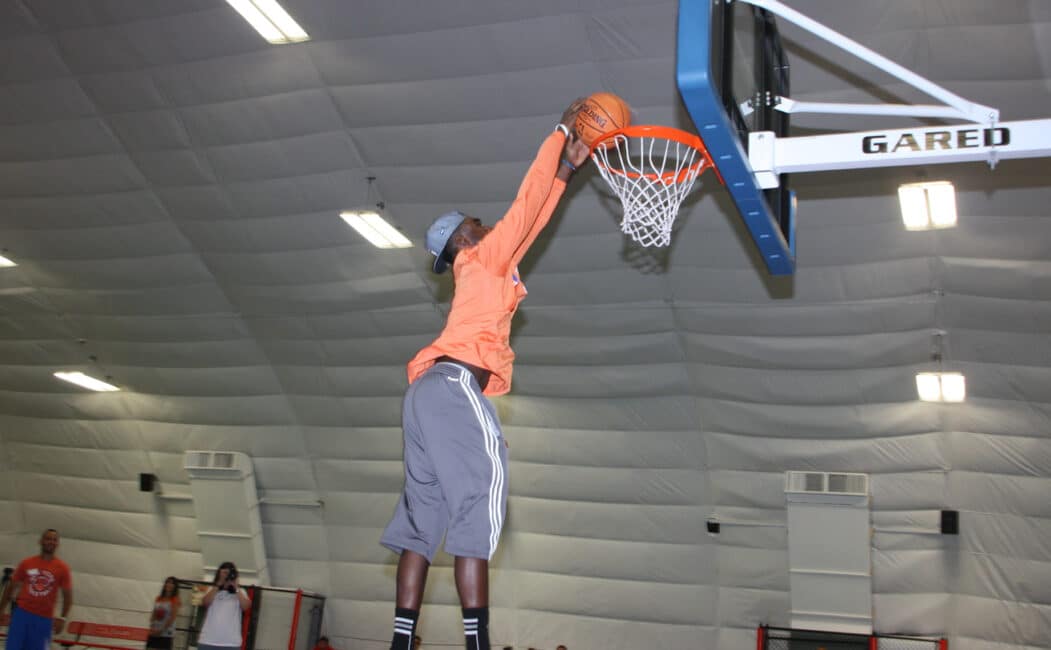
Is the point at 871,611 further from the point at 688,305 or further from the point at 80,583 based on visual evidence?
the point at 80,583

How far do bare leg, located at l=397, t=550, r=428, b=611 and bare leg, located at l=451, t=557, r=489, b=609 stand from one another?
23 cm

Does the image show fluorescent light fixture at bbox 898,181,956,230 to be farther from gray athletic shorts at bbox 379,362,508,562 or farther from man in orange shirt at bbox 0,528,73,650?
man in orange shirt at bbox 0,528,73,650

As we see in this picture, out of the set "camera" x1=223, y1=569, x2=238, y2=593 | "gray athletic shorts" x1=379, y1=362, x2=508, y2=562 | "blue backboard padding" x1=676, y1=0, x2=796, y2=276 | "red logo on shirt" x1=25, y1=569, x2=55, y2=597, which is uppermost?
"blue backboard padding" x1=676, y1=0, x2=796, y2=276

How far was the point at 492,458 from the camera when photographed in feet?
14.4

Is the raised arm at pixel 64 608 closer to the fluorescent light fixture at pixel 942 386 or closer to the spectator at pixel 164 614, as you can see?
the spectator at pixel 164 614

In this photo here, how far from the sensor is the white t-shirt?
37.0ft

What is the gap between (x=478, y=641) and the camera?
403 centimetres

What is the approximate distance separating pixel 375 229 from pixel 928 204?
5.71 m

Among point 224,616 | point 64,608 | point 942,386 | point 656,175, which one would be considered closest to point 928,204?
point 942,386

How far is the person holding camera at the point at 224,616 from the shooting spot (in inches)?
443

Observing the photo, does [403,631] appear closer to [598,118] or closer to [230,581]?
[598,118]

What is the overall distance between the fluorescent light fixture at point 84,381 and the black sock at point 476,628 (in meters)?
13.4

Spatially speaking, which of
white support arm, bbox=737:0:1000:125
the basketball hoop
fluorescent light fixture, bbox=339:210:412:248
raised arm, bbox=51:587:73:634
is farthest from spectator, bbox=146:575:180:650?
white support arm, bbox=737:0:1000:125

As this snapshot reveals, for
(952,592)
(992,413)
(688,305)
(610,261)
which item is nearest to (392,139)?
(610,261)
